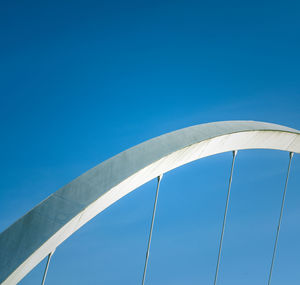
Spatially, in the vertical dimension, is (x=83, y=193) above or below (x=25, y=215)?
above

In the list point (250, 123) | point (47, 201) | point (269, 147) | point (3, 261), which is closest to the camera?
point (3, 261)

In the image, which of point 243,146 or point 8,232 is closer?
point 8,232

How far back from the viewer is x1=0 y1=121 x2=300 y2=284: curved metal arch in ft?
20.2

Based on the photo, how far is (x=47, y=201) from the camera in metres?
6.48

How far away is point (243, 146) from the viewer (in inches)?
375

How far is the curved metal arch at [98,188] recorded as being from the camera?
6148 millimetres

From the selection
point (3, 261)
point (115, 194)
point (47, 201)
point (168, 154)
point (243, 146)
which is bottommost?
point (3, 261)

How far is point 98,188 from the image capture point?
6.82 meters

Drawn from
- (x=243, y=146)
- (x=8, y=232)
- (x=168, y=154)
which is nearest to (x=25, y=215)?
(x=8, y=232)

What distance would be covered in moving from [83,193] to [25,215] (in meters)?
0.89

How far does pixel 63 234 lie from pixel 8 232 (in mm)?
803

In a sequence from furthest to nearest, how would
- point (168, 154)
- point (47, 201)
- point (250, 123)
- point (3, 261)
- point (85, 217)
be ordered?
point (250, 123), point (168, 154), point (85, 217), point (47, 201), point (3, 261)

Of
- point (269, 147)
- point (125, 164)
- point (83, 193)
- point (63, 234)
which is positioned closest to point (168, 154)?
point (125, 164)

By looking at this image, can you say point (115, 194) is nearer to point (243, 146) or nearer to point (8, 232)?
point (8, 232)
